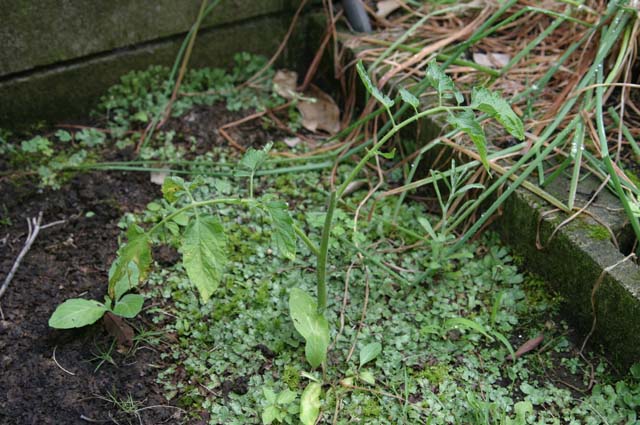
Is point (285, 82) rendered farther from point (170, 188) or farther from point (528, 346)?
→ point (528, 346)

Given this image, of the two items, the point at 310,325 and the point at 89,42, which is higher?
the point at 89,42

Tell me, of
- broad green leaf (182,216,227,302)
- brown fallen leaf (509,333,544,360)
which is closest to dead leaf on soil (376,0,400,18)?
brown fallen leaf (509,333,544,360)

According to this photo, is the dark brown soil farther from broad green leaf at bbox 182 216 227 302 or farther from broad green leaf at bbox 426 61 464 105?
broad green leaf at bbox 426 61 464 105

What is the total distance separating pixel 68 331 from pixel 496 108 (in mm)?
1413

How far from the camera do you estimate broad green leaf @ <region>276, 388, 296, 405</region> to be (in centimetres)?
177

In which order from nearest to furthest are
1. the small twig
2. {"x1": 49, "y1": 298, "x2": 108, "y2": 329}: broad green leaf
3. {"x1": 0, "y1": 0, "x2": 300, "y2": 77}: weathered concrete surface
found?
1. {"x1": 49, "y1": 298, "x2": 108, "y2": 329}: broad green leaf
2. the small twig
3. {"x1": 0, "y1": 0, "x2": 300, "y2": 77}: weathered concrete surface

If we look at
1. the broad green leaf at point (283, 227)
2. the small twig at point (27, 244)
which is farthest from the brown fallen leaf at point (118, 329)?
the broad green leaf at point (283, 227)

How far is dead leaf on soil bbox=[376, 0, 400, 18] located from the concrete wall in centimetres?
40

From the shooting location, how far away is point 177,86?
115 inches

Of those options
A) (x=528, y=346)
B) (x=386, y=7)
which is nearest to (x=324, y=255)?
(x=528, y=346)

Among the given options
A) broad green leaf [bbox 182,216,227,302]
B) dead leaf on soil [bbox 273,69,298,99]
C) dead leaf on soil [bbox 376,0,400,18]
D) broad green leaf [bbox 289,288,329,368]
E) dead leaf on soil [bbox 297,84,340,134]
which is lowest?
broad green leaf [bbox 289,288,329,368]

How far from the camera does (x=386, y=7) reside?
3.05m

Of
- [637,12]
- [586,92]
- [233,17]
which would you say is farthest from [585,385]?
[233,17]

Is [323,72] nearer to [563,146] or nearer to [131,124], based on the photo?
[131,124]
